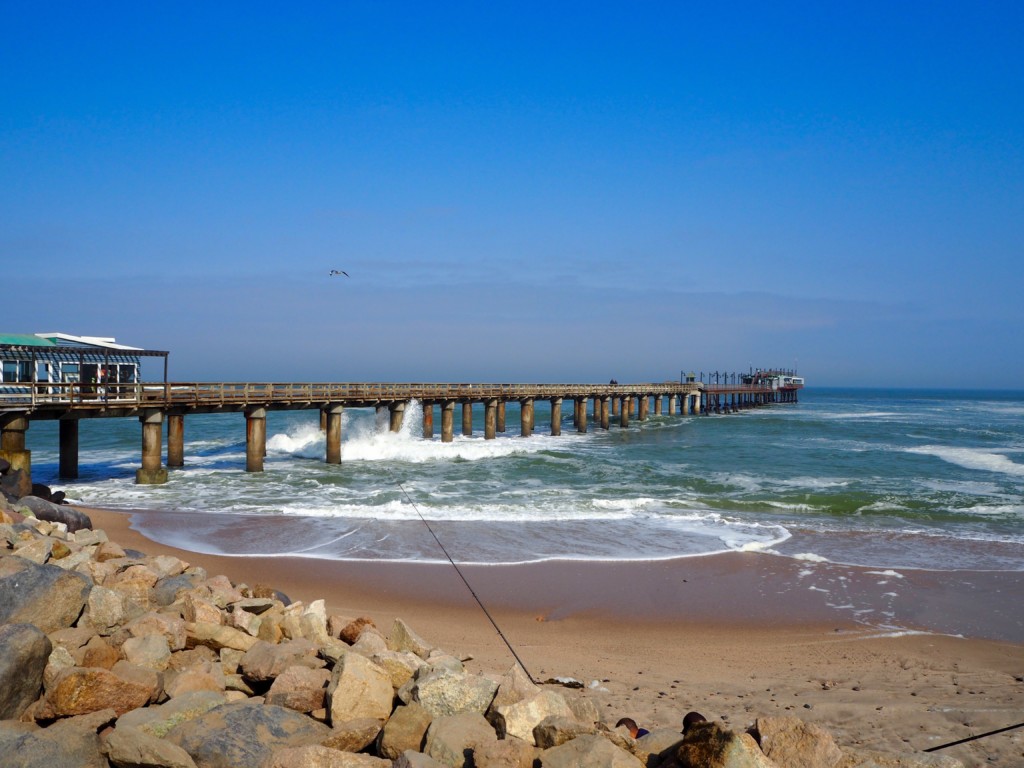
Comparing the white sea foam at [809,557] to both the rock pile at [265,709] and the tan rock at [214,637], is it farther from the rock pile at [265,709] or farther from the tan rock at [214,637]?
the tan rock at [214,637]

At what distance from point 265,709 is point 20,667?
1746 mm

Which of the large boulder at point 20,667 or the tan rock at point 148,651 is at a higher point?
the large boulder at point 20,667

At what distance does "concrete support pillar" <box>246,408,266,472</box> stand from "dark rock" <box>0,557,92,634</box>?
20622 mm

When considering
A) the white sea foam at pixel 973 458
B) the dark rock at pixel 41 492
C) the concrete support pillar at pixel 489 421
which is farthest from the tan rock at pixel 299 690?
the concrete support pillar at pixel 489 421

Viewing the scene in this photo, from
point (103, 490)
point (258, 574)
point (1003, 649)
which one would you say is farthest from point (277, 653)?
point (103, 490)

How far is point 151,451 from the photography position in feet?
79.4

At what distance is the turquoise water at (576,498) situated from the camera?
53.2 ft

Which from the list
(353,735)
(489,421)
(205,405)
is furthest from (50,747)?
(489,421)

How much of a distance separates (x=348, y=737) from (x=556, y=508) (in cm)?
1563

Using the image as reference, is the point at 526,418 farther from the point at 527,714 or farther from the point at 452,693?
the point at 527,714

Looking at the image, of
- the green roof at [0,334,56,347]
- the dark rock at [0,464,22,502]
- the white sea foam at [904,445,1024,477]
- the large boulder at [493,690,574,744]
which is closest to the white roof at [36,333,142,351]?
the green roof at [0,334,56,347]

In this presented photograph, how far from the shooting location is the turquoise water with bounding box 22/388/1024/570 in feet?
53.2

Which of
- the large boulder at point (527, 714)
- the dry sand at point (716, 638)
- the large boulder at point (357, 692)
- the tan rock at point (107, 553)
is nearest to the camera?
the large boulder at point (527, 714)

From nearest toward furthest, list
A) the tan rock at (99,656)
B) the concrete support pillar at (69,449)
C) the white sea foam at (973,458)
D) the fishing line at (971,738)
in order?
the tan rock at (99,656) → the fishing line at (971,738) → the concrete support pillar at (69,449) → the white sea foam at (973,458)
